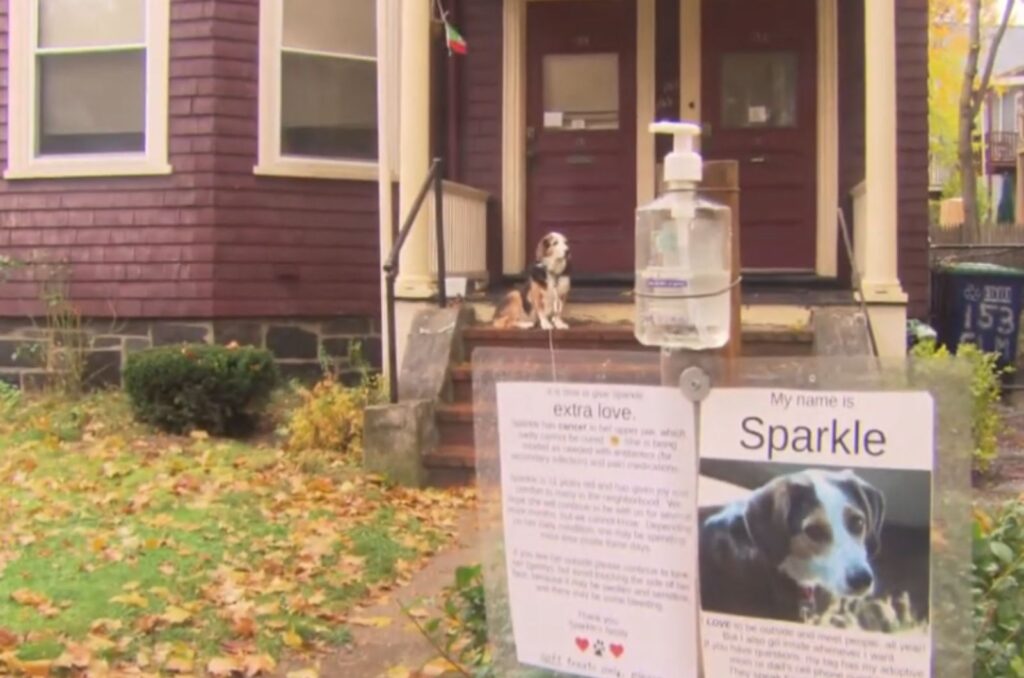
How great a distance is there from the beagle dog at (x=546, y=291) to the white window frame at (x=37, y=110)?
3374mm

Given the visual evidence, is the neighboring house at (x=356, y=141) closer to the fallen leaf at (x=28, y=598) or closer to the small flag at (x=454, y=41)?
the small flag at (x=454, y=41)

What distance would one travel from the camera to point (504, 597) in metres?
2.73

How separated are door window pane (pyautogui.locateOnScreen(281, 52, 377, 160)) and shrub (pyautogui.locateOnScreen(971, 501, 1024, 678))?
767cm

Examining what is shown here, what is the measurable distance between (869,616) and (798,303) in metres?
6.04

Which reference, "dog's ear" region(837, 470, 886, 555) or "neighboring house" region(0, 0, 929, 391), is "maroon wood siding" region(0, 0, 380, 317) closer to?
"neighboring house" region(0, 0, 929, 391)

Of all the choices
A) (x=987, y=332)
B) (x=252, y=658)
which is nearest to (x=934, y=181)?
(x=987, y=332)

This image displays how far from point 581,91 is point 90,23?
393 centimetres

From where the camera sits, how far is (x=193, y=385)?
8070 mm

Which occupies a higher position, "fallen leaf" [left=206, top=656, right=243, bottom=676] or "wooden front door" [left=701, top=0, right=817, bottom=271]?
"wooden front door" [left=701, top=0, right=817, bottom=271]

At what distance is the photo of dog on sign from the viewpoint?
2.27 meters

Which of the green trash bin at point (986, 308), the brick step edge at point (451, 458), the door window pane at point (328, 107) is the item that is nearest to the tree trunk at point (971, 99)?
the green trash bin at point (986, 308)

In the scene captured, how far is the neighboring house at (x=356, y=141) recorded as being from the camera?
9.41 metres

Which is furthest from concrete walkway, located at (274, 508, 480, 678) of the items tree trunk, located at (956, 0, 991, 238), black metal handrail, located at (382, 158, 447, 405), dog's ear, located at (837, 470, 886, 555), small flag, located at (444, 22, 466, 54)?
tree trunk, located at (956, 0, 991, 238)

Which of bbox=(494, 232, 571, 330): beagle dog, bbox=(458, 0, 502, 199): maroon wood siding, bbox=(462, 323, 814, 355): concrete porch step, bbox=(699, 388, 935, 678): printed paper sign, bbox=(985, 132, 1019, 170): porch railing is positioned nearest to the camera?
bbox=(699, 388, 935, 678): printed paper sign
